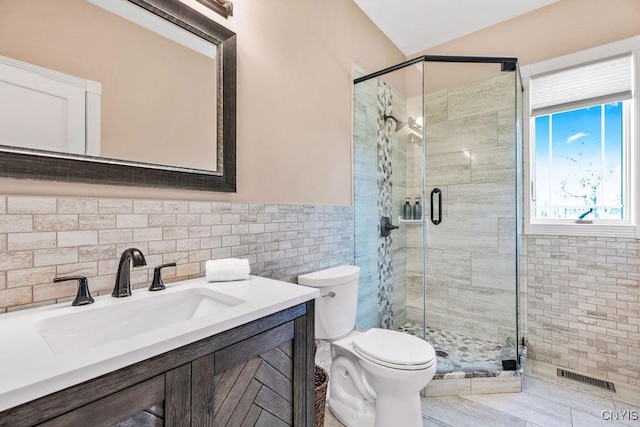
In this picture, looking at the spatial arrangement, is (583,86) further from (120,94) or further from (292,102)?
(120,94)

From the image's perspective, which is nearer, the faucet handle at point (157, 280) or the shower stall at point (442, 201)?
the faucet handle at point (157, 280)

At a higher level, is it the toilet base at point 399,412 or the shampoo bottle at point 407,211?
the shampoo bottle at point 407,211

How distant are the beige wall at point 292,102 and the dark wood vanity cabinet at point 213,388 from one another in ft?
2.18

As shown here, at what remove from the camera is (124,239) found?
1.08 m

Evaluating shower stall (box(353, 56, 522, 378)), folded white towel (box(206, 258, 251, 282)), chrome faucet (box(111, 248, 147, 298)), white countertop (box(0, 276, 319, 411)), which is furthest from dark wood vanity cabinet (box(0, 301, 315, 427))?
shower stall (box(353, 56, 522, 378))

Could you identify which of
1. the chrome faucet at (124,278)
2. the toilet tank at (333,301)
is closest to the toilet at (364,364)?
the toilet tank at (333,301)

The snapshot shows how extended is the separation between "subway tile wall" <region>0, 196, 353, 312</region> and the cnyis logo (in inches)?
76.5

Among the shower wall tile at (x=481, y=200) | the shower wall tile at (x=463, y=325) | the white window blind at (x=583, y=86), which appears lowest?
the shower wall tile at (x=463, y=325)

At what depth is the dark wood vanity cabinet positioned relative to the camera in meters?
0.57

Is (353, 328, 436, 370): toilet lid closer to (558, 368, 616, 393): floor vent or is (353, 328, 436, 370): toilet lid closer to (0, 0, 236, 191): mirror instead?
(0, 0, 236, 191): mirror

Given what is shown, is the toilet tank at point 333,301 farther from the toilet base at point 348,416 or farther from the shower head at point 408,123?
the shower head at point 408,123

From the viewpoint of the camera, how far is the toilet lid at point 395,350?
1426 millimetres

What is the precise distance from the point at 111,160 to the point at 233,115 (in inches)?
22.0

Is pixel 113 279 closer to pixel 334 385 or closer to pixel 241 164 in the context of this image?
pixel 241 164
